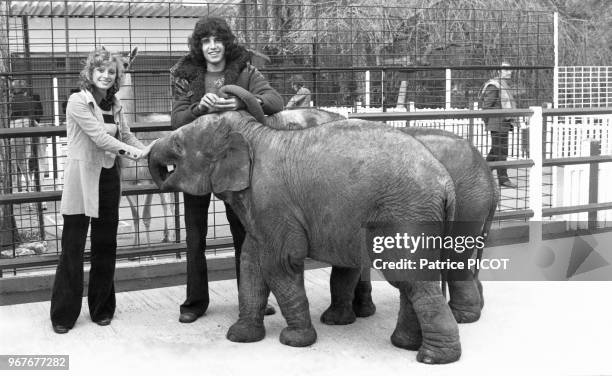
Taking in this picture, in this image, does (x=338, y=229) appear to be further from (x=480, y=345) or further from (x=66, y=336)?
(x=66, y=336)

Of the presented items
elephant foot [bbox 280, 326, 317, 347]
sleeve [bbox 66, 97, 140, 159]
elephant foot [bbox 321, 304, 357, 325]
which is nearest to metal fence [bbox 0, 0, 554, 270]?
sleeve [bbox 66, 97, 140, 159]

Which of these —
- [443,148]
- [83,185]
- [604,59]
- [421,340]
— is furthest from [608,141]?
[604,59]

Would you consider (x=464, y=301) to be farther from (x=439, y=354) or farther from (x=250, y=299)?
(x=250, y=299)

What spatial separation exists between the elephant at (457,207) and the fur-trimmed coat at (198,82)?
236mm

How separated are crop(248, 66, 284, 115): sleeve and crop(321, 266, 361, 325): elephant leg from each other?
3.62ft

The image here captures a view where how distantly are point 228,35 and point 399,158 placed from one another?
1.48 meters

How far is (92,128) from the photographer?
516 centimetres

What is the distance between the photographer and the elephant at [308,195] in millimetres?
4621

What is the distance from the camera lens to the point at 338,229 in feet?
15.5

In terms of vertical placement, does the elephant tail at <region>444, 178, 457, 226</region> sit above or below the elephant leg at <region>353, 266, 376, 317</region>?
above

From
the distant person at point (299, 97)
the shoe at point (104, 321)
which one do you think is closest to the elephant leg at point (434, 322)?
the shoe at point (104, 321)

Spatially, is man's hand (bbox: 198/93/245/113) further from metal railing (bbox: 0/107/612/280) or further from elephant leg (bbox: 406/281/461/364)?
elephant leg (bbox: 406/281/461/364)

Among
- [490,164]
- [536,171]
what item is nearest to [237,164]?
[490,164]

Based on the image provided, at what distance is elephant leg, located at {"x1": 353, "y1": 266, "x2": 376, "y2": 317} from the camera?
18.7ft
